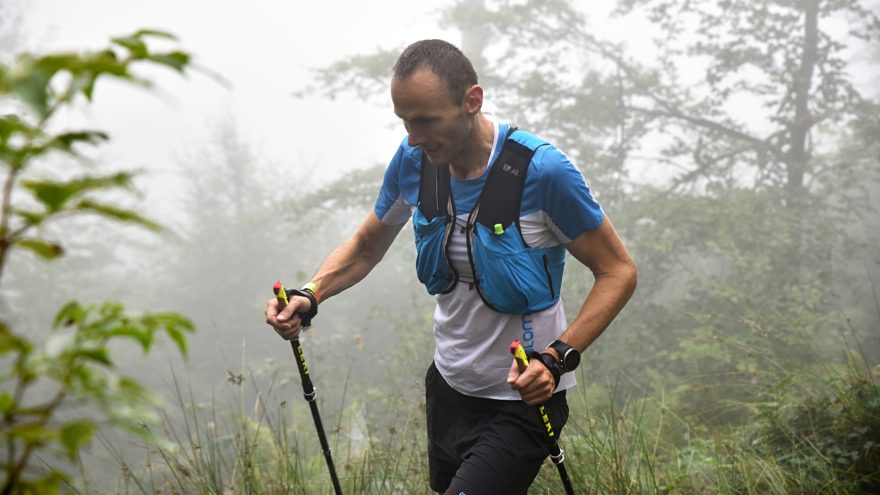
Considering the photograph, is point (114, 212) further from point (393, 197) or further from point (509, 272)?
point (393, 197)

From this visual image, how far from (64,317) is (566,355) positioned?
1.94m

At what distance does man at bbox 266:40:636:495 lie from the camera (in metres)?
2.61

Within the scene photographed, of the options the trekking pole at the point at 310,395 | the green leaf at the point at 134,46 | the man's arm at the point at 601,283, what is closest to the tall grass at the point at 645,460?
the trekking pole at the point at 310,395

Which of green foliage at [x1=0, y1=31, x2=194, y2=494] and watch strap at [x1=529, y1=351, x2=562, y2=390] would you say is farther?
watch strap at [x1=529, y1=351, x2=562, y2=390]

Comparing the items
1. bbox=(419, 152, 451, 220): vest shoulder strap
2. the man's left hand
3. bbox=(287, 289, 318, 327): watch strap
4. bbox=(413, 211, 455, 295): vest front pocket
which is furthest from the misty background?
the man's left hand

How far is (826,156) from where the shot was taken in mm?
12250

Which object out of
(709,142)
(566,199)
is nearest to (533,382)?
(566,199)

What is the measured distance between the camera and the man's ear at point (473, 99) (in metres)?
2.80

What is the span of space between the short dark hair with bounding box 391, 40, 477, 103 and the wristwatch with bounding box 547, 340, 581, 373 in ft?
3.67

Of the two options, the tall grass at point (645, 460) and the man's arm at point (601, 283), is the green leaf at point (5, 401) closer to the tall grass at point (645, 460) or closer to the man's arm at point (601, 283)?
the man's arm at point (601, 283)

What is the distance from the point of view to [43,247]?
807 millimetres

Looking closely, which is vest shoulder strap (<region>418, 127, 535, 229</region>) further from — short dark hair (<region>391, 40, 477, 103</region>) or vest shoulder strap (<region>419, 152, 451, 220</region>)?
short dark hair (<region>391, 40, 477, 103</region>)

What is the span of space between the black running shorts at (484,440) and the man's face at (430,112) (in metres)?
1.12

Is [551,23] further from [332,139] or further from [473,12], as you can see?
[332,139]
